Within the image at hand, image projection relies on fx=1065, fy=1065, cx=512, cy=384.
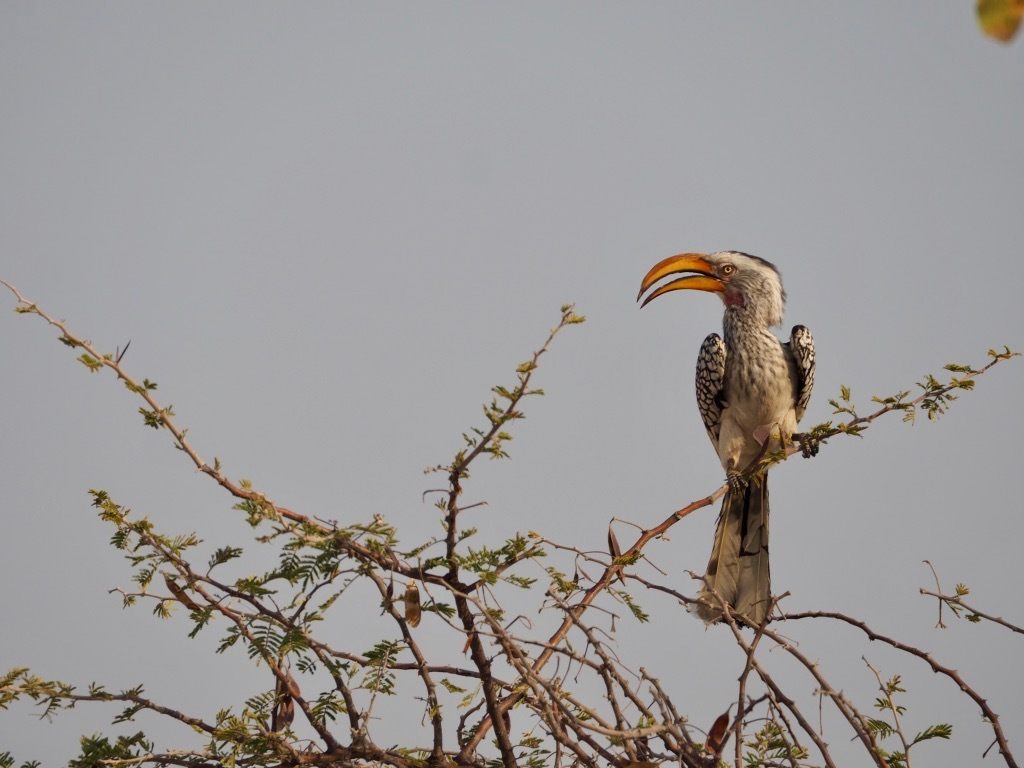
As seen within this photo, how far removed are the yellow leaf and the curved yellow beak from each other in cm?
426

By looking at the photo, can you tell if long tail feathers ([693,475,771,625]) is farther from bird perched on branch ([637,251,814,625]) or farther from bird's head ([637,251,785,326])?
bird's head ([637,251,785,326])

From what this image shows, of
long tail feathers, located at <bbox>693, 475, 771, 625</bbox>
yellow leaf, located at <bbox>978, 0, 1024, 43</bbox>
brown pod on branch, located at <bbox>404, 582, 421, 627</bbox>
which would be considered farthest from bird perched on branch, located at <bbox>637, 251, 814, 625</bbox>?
yellow leaf, located at <bbox>978, 0, 1024, 43</bbox>

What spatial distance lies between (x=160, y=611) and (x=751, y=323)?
3177 millimetres

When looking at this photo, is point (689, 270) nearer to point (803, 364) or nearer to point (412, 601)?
point (803, 364)

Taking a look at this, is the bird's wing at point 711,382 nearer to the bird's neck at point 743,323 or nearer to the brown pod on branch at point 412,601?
the bird's neck at point 743,323

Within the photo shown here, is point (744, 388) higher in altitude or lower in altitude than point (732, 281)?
lower

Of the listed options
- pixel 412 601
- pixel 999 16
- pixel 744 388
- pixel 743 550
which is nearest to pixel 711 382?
pixel 744 388

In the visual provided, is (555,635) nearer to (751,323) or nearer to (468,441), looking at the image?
(468,441)

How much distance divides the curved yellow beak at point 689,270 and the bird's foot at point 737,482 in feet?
3.28

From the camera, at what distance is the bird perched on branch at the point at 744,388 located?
414 cm

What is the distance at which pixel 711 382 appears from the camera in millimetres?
4609

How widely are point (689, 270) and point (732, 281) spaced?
8.1 inches

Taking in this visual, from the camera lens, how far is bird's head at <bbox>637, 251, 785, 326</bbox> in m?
4.80

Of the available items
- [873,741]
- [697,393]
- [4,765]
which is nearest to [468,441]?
[873,741]
